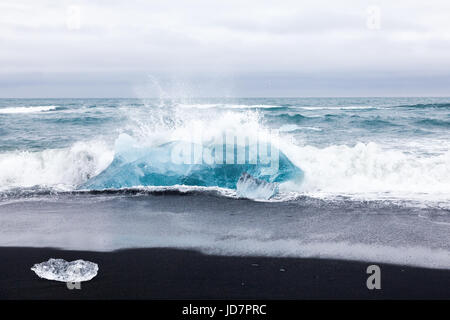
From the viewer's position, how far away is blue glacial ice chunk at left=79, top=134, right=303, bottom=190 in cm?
800

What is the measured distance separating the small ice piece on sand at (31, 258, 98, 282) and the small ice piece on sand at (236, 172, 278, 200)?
324 cm

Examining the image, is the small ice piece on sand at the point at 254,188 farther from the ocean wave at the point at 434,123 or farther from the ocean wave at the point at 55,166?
the ocean wave at the point at 434,123

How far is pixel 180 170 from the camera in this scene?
8.22 meters

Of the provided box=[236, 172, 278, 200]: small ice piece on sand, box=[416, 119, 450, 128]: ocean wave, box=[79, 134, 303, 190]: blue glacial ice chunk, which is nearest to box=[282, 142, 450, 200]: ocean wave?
box=[79, 134, 303, 190]: blue glacial ice chunk

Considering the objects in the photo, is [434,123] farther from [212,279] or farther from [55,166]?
[212,279]

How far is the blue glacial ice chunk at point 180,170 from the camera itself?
8000 millimetres

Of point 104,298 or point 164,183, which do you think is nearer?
point 104,298

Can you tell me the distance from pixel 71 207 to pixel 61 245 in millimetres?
1737

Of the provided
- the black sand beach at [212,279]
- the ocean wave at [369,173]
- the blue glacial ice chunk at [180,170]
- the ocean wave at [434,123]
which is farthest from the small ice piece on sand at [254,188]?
the ocean wave at [434,123]

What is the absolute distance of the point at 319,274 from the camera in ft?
13.9

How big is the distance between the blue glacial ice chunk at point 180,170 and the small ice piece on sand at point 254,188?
0.70 m
